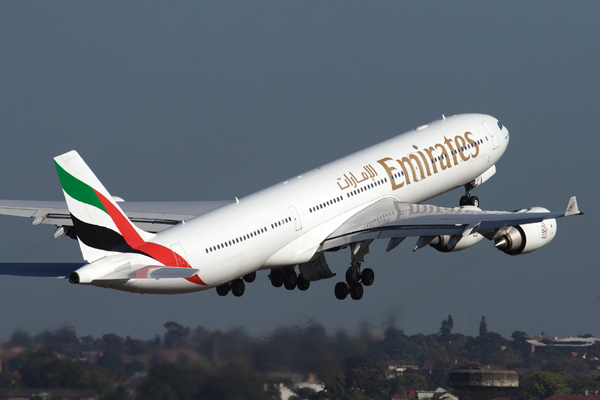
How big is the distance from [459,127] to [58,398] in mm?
22461

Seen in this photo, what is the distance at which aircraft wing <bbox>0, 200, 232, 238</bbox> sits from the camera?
46.3m

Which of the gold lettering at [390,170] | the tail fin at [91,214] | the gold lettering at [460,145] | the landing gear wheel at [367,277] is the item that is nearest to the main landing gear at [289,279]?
the landing gear wheel at [367,277]

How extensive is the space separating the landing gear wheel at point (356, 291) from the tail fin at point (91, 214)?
12149mm

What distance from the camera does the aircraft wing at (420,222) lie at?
4169 cm

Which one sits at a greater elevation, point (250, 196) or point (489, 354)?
point (250, 196)

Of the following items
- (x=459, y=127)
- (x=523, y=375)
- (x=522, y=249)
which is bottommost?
(x=523, y=375)

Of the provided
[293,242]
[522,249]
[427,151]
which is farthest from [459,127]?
[293,242]

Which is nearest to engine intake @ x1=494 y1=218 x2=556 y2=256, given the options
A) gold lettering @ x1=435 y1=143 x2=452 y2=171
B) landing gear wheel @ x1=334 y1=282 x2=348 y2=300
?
gold lettering @ x1=435 y1=143 x2=452 y2=171

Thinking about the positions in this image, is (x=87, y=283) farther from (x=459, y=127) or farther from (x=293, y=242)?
(x=459, y=127)

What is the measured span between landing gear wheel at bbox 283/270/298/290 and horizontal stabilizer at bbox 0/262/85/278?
41.2ft

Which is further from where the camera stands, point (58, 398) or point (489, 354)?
point (489, 354)

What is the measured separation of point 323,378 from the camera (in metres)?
46.6

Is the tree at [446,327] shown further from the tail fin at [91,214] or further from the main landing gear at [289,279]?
the tail fin at [91,214]

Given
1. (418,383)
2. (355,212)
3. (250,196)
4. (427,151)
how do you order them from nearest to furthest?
(250,196), (355,212), (427,151), (418,383)
